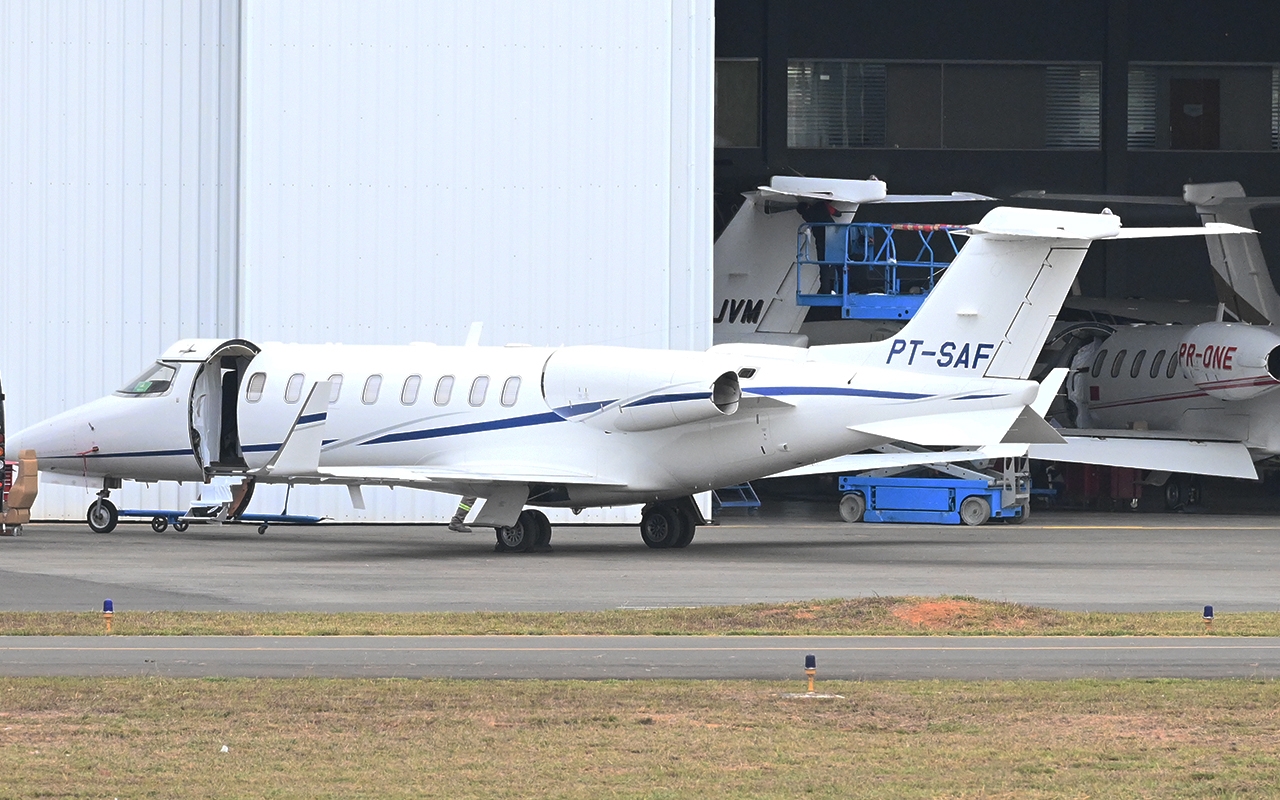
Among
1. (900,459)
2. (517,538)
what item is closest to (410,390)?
(517,538)

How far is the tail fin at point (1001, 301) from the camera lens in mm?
24234

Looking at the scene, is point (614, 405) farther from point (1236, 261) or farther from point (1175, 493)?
point (1236, 261)

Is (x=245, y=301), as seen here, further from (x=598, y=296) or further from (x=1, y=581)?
(x=1, y=581)

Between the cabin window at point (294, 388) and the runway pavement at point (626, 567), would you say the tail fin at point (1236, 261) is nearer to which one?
the runway pavement at point (626, 567)

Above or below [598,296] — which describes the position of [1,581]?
below

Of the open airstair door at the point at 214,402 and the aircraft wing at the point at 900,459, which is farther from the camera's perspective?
the open airstair door at the point at 214,402

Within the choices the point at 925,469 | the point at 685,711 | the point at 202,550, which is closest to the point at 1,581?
the point at 202,550

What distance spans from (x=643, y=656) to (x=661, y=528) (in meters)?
12.9

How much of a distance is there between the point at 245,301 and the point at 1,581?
1203 cm

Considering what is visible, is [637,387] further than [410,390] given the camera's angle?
No

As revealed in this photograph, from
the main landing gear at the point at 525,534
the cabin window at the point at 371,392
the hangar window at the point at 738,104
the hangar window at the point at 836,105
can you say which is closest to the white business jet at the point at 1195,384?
the hangar window at the point at 836,105

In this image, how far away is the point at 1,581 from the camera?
69.2ft

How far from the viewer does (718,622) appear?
666 inches

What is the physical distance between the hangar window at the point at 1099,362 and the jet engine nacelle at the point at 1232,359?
12.5 feet
